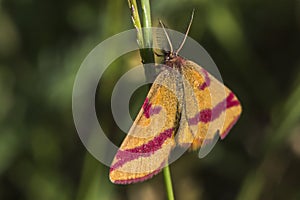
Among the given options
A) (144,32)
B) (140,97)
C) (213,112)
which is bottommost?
(140,97)

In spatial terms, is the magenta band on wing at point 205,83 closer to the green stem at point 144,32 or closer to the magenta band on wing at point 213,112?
the magenta band on wing at point 213,112

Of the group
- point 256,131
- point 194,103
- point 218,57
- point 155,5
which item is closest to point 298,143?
point 256,131

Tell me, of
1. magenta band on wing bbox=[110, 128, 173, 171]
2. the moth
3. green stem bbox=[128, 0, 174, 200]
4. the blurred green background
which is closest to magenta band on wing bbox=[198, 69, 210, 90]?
the moth

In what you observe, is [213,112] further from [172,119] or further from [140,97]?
[140,97]

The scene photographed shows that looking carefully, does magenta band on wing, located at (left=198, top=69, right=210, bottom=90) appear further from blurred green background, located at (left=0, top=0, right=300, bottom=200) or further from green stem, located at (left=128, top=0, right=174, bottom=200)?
blurred green background, located at (left=0, top=0, right=300, bottom=200)

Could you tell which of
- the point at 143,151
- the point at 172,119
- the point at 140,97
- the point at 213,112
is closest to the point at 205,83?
the point at 213,112

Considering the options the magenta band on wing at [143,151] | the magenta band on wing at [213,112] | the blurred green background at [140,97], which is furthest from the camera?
the blurred green background at [140,97]

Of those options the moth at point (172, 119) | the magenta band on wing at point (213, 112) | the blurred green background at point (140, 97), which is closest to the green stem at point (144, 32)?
the moth at point (172, 119)
